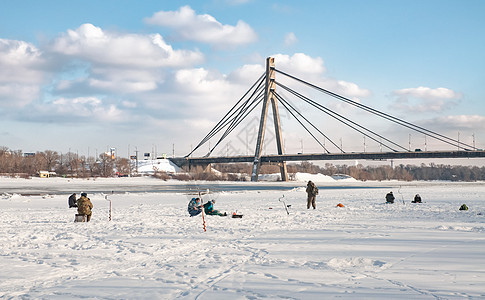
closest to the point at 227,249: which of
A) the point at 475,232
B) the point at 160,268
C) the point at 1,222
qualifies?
the point at 160,268

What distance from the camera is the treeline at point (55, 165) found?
3560 inches

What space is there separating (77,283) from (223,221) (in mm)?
9179

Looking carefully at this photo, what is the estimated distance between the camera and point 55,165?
110m

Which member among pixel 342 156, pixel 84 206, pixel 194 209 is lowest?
pixel 194 209

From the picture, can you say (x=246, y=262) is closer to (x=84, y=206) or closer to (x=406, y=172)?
(x=84, y=206)

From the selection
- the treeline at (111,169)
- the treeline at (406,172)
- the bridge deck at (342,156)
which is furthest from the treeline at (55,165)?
the treeline at (406,172)

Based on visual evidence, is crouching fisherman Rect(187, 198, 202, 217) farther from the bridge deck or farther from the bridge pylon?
the bridge deck

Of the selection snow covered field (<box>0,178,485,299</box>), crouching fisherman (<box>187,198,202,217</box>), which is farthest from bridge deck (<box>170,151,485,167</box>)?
snow covered field (<box>0,178,485,299</box>)

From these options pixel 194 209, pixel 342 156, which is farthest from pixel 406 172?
pixel 194 209

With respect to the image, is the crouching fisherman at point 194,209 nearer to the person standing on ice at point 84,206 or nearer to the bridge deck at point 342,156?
the person standing on ice at point 84,206

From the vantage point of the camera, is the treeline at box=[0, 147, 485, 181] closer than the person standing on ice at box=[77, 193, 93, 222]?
No

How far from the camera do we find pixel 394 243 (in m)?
9.95

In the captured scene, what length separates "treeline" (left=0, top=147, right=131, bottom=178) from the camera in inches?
3560

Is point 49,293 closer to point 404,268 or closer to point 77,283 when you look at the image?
point 77,283
